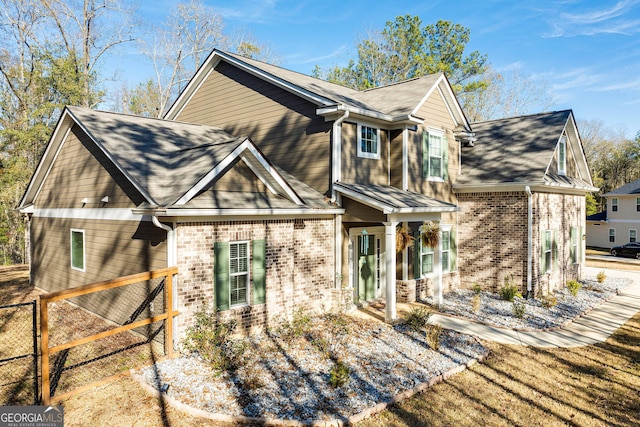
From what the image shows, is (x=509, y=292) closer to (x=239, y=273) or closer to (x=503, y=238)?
(x=503, y=238)

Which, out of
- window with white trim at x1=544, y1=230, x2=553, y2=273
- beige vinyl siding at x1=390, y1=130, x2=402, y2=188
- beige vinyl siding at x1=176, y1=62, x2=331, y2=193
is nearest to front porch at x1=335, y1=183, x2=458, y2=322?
beige vinyl siding at x1=390, y1=130, x2=402, y2=188

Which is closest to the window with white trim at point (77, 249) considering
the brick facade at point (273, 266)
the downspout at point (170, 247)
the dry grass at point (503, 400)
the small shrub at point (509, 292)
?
the downspout at point (170, 247)

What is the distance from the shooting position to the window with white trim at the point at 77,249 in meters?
12.2

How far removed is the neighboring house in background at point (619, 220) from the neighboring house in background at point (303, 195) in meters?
21.1

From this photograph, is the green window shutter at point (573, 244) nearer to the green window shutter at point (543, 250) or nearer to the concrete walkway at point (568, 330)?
the green window shutter at point (543, 250)

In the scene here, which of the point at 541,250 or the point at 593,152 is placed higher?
the point at 593,152

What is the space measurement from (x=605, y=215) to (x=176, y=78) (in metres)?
38.9

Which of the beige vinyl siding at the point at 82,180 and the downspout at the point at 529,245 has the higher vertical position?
the beige vinyl siding at the point at 82,180

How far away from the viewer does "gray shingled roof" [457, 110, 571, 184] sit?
14.8 metres

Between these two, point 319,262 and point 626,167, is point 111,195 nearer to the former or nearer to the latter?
point 319,262

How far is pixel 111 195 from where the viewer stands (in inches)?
405

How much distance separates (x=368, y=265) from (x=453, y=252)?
4217 millimetres

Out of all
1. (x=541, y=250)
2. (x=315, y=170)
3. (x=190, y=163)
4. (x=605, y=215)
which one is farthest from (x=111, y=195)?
(x=605, y=215)

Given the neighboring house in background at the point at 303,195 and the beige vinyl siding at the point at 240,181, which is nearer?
the neighboring house in background at the point at 303,195
